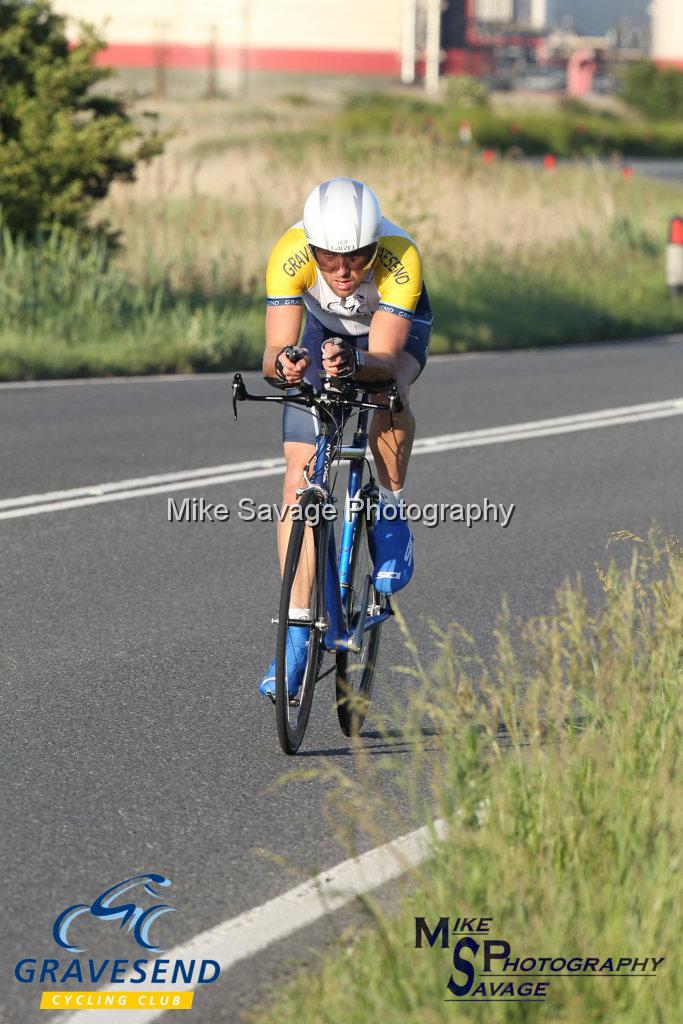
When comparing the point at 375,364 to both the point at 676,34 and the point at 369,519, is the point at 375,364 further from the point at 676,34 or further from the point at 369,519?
the point at 676,34

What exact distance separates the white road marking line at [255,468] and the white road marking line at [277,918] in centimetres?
469

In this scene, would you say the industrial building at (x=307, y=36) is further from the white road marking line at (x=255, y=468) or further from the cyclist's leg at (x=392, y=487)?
the cyclist's leg at (x=392, y=487)

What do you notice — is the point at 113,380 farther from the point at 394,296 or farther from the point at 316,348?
the point at 394,296

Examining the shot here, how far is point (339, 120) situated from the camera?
190 feet

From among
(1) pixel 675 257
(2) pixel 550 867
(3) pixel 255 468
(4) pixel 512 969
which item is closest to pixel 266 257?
(1) pixel 675 257

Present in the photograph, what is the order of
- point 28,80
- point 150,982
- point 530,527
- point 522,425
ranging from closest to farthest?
point 150,982 < point 530,527 < point 522,425 < point 28,80

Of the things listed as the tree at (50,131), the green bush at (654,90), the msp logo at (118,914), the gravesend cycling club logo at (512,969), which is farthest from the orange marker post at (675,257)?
the green bush at (654,90)

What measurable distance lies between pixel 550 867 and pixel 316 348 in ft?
8.77

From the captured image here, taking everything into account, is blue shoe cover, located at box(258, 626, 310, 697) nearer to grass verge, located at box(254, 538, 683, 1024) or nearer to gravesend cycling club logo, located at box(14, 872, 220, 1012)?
grass verge, located at box(254, 538, 683, 1024)

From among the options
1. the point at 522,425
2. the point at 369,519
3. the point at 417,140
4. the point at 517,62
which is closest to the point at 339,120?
the point at 417,140

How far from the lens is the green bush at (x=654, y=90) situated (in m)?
80.4

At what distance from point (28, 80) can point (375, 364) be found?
12.6m

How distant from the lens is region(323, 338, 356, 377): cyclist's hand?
15.8 feet

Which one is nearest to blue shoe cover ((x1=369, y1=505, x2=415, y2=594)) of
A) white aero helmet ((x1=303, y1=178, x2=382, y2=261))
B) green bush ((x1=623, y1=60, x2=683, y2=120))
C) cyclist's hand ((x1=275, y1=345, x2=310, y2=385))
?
cyclist's hand ((x1=275, y1=345, x2=310, y2=385))
